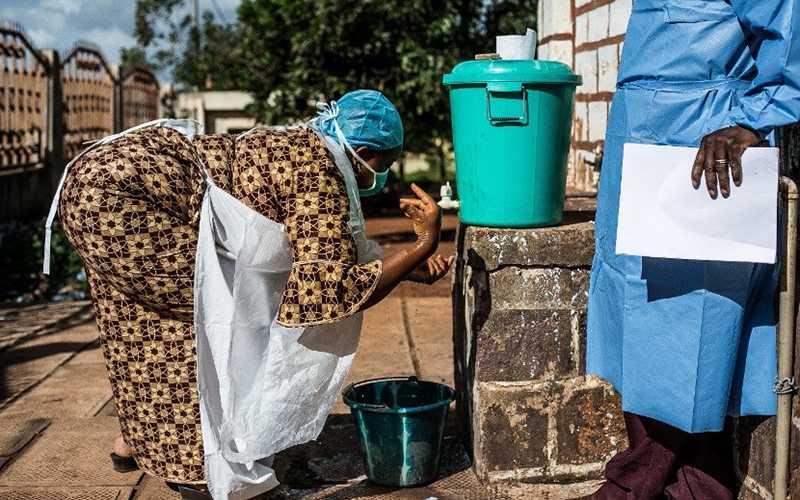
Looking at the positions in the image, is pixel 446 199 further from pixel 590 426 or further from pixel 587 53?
pixel 587 53

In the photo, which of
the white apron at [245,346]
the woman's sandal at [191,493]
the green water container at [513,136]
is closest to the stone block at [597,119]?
the green water container at [513,136]

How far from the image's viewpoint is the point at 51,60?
11641 mm

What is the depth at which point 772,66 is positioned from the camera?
8.78ft

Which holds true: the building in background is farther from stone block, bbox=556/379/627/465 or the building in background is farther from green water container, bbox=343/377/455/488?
stone block, bbox=556/379/627/465

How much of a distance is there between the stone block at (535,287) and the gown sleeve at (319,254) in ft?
2.30

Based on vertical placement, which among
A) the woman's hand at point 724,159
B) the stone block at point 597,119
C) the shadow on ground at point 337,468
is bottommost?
the shadow on ground at point 337,468

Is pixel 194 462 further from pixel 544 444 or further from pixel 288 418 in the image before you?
pixel 544 444

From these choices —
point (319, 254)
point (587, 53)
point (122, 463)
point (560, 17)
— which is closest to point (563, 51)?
point (560, 17)

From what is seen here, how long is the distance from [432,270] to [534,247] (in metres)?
0.44

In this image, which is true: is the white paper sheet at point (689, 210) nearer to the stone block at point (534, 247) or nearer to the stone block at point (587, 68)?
the stone block at point (534, 247)

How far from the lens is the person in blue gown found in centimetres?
271

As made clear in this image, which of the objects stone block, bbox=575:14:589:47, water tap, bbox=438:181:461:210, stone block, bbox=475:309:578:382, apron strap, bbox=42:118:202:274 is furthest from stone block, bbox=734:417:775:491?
stone block, bbox=575:14:589:47

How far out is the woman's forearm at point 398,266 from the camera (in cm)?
334

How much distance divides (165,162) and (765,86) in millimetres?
1895
